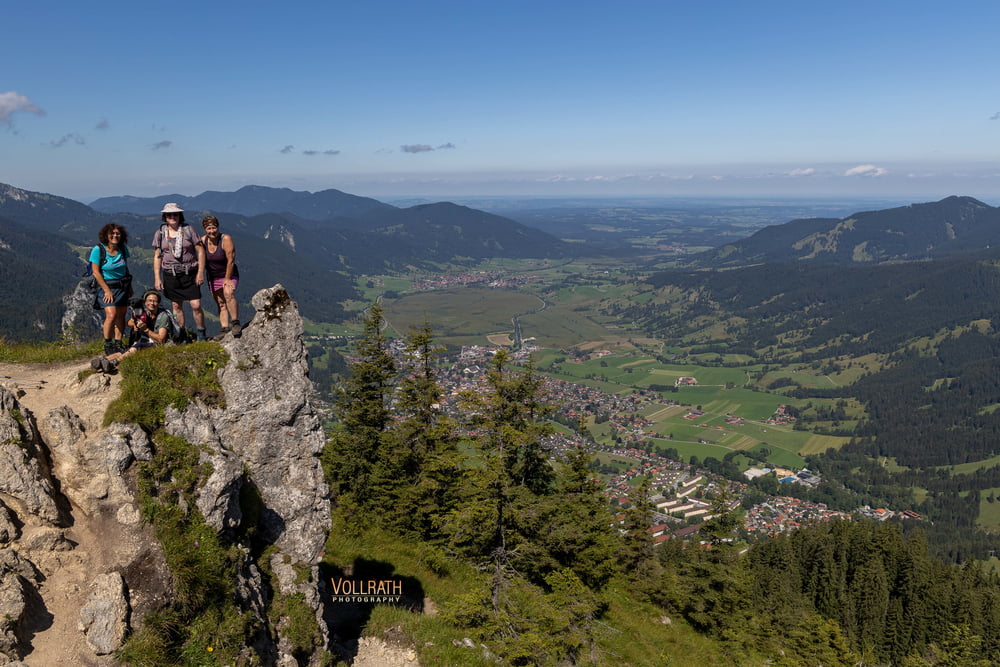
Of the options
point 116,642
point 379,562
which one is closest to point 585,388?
point 379,562

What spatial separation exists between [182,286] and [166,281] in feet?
1.33

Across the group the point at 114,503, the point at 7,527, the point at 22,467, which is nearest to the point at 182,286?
the point at 22,467

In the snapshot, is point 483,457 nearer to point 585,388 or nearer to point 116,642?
point 116,642

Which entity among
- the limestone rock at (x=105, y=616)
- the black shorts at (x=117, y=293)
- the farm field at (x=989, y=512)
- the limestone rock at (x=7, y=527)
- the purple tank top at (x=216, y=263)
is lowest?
the farm field at (x=989, y=512)

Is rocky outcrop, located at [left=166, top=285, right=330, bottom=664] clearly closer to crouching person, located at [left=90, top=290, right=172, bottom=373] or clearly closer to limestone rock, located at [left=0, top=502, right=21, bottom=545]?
crouching person, located at [left=90, top=290, right=172, bottom=373]

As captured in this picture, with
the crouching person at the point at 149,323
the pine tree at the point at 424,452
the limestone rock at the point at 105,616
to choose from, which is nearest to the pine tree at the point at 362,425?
Result: the pine tree at the point at 424,452

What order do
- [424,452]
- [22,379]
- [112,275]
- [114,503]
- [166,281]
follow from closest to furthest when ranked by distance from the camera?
[114,503] < [22,379] < [112,275] < [166,281] < [424,452]

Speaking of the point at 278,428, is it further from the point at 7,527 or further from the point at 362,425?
the point at 362,425

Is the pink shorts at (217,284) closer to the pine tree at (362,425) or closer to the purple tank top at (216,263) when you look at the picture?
the purple tank top at (216,263)

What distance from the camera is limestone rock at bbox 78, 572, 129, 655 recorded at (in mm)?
7812

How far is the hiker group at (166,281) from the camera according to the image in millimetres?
11648

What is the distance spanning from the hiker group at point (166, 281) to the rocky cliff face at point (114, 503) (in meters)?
1.31

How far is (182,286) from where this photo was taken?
12758 mm

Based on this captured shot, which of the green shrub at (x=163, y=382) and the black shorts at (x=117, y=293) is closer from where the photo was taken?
the green shrub at (x=163, y=382)
